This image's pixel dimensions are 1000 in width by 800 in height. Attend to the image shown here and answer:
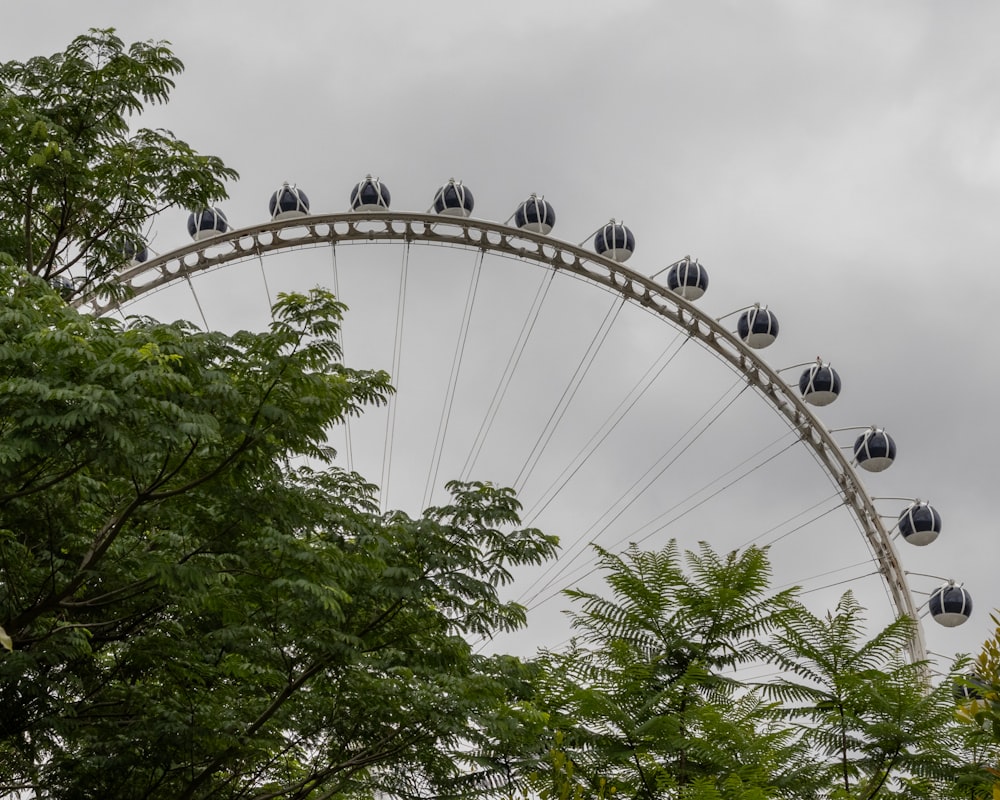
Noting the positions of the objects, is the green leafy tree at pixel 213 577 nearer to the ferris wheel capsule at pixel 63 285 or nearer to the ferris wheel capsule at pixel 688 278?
the ferris wheel capsule at pixel 63 285

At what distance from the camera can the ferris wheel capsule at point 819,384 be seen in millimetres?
31203

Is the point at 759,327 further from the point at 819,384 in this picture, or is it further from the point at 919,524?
the point at 919,524

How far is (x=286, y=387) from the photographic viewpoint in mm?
10914

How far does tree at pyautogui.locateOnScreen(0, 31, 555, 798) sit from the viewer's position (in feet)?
32.4

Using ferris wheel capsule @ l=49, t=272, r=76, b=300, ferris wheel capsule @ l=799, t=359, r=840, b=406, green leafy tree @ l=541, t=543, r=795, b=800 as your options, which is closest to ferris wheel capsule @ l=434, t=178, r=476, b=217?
ferris wheel capsule @ l=799, t=359, r=840, b=406

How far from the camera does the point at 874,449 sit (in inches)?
1225

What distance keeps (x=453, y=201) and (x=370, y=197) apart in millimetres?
1952

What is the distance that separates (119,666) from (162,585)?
1983mm

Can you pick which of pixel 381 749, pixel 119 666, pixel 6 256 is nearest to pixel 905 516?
pixel 381 749

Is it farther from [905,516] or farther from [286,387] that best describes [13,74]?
[905,516]

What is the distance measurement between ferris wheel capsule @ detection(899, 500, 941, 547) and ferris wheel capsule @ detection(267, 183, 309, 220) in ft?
50.4

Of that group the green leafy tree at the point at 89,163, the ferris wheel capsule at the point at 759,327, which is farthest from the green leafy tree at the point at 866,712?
the ferris wheel capsule at the point at 759,327

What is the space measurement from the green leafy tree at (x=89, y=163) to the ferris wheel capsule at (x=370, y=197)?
692 inches

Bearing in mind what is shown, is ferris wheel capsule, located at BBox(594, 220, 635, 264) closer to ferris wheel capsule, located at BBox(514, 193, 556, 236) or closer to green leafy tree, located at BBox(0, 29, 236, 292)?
ferris wheel capsule, located at BBox(514, 193, 556, 236)
